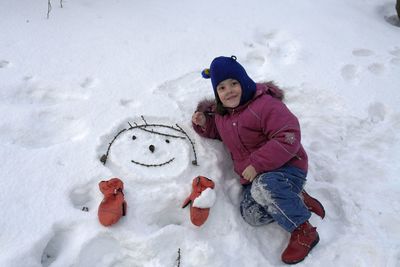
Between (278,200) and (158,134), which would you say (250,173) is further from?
(158,134)

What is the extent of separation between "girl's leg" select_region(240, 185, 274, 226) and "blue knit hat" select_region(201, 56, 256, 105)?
2.08 feet

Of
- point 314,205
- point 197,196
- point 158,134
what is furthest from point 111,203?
point 314,205

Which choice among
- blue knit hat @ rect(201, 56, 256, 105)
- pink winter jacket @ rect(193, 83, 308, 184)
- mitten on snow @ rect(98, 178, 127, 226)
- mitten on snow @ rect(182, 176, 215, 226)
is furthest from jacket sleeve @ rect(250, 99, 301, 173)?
mitten on snow @ rect(98, 178, 127, 226)

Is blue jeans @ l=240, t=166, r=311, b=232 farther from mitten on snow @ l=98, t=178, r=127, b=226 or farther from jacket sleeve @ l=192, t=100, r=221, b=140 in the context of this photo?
mitten on snow @ l=98, t=178, r=127, b=226

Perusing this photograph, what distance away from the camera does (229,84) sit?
2.52 m

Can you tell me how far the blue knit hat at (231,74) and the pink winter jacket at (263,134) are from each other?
0.05m

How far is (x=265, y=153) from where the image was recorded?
7.62 feet

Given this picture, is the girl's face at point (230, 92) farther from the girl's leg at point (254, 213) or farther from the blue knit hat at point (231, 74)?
the girl's leg at point (254, 213)

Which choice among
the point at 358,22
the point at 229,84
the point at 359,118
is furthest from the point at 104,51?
the point at 358,22

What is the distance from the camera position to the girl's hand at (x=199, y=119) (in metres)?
2.74

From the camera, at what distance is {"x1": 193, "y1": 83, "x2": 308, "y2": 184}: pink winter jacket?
231 cm

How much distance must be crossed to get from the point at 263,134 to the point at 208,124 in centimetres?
45

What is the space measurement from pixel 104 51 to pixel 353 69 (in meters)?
2.34

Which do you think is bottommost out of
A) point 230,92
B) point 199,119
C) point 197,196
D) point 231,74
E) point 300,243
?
point 300,243
